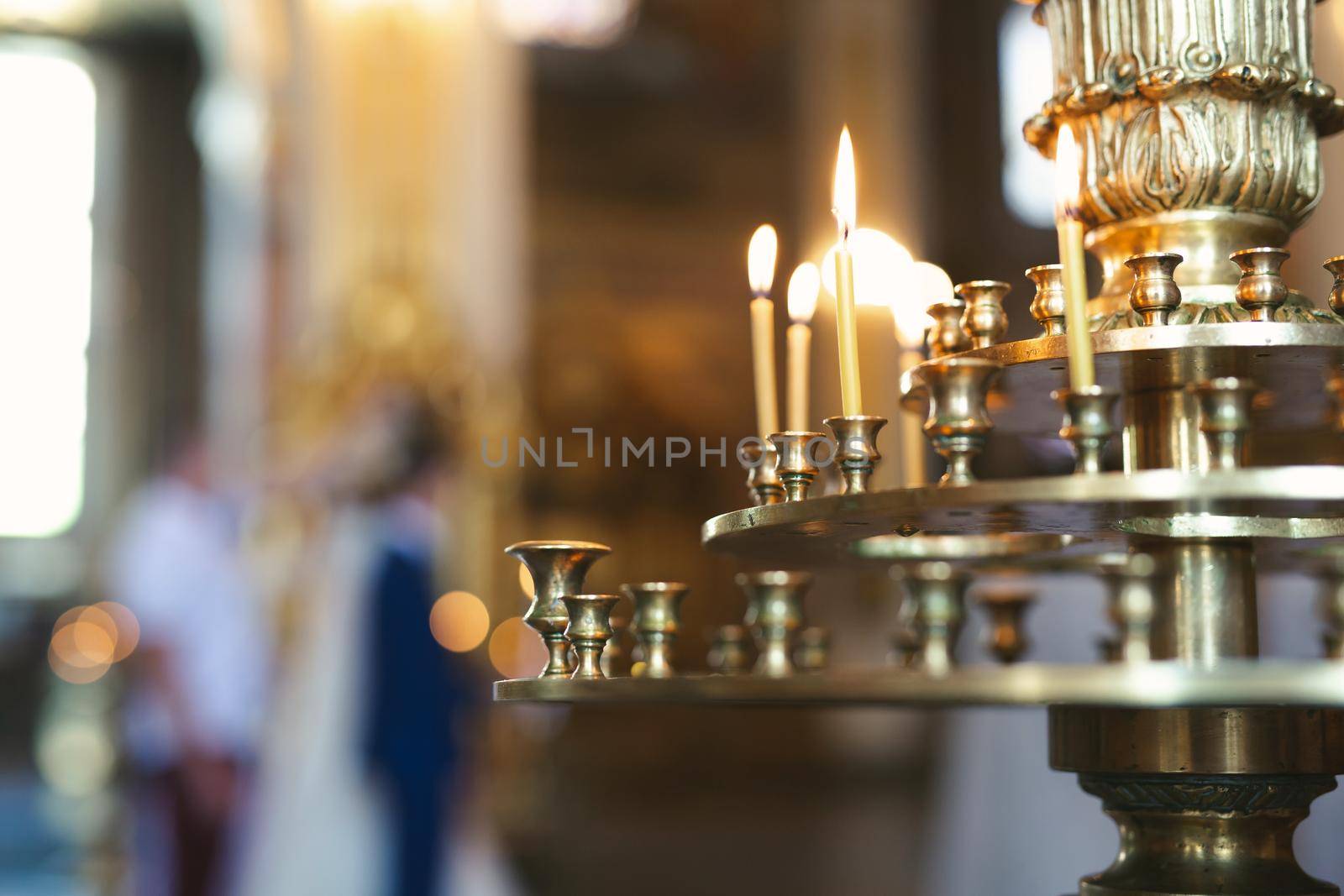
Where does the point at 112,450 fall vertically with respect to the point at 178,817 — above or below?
above

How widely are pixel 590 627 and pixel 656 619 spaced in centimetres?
5

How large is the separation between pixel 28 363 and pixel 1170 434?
9789 millimetres

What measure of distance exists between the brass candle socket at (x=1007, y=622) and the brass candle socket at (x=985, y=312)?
0.42 m

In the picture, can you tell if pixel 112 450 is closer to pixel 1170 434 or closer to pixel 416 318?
pixel 416 318

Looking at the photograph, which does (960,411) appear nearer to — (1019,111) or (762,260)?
(762,260)

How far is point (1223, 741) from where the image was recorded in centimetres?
78

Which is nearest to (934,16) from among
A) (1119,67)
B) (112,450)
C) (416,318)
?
(416,318)

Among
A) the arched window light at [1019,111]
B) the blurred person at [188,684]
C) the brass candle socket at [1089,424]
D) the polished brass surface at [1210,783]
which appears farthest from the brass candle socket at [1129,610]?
the arched window light at [1019,111]

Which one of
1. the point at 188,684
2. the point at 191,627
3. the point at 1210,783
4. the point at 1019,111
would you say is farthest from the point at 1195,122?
the point at 1019,111

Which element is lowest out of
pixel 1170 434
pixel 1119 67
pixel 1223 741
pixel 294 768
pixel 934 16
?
pixel 294 768

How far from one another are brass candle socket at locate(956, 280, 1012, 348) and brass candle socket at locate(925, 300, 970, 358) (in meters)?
0.03

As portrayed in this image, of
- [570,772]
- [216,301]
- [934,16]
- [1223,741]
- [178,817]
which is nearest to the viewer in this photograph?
[1223,741]

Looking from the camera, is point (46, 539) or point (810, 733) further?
point (46, 539)

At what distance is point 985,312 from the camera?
30.6 inches
